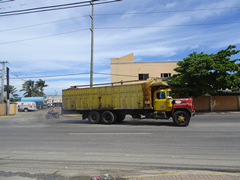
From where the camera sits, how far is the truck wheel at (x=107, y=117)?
47.0 feet

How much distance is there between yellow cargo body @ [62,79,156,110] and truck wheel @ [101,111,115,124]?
1.21ft

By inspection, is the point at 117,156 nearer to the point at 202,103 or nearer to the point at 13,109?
the point at 202,103

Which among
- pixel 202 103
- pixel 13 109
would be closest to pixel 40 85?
pixel 13 109

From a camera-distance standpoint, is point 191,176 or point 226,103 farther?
point 226,103

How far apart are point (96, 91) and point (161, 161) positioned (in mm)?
9925

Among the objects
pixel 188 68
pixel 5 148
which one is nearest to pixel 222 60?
pixel 188 68

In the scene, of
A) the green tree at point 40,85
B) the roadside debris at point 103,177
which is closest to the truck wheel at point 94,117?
the roadside debris at point 103,177

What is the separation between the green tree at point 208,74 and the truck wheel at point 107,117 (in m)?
10.7

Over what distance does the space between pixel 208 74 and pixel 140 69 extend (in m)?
14.4

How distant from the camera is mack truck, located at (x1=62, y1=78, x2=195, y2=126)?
1250 centimetres

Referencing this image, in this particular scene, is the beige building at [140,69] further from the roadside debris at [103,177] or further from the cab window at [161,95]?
the roadside debris at [103,177]

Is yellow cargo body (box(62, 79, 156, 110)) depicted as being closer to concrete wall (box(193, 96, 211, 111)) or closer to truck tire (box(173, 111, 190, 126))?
truck tire (box(173, 111, 190, 126))

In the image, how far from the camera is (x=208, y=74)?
21.3 metres

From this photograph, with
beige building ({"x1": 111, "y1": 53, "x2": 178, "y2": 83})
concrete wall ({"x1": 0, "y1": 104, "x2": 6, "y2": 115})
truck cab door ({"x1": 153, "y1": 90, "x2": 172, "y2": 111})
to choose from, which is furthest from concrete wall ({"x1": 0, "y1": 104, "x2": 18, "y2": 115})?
truck cab door ({"x1": 153, "y1": 90, "x2": 172, "y2": 111})
